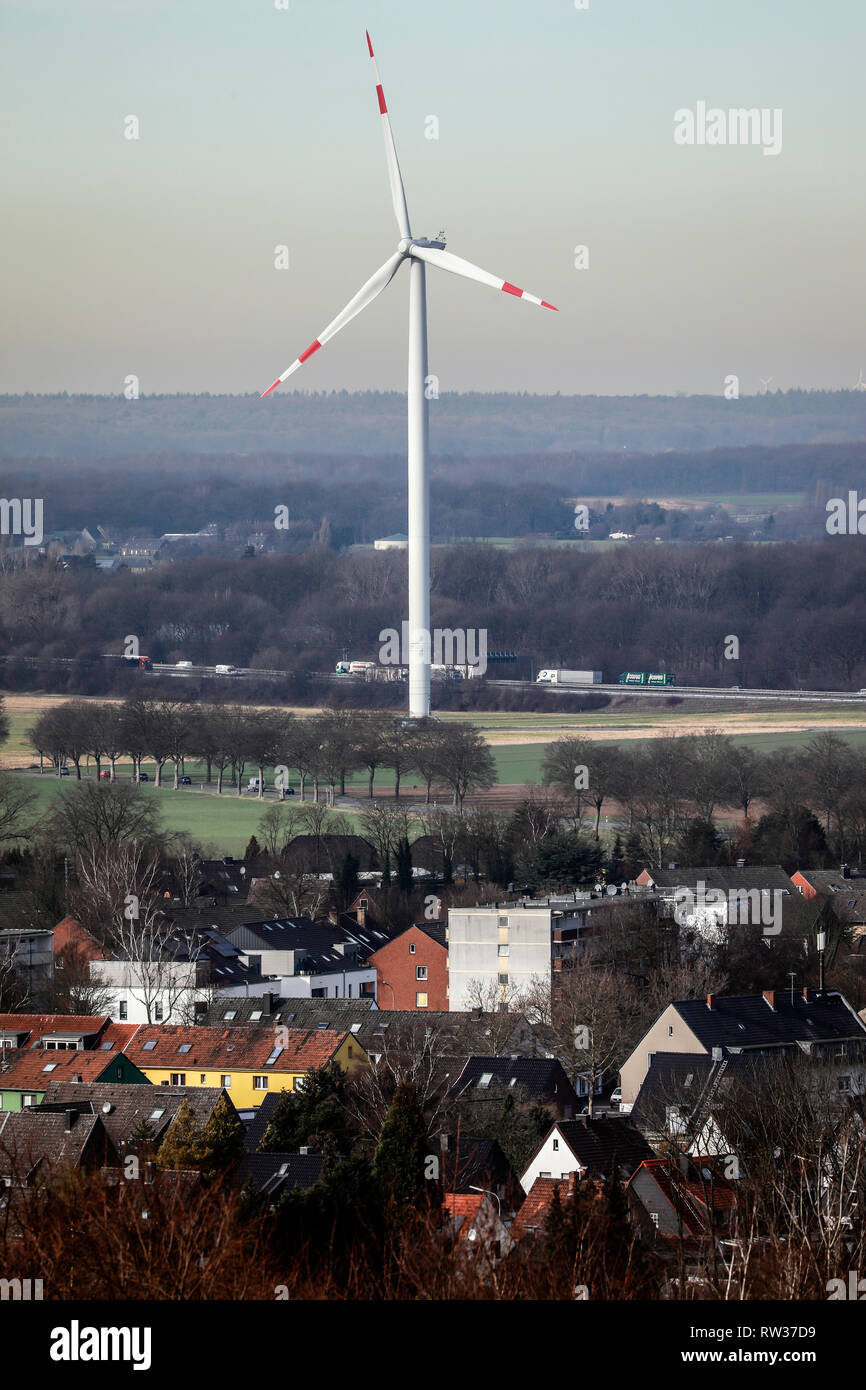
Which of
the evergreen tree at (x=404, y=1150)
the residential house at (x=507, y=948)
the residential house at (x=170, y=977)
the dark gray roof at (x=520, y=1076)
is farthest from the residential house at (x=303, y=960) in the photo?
the evergreen tree at (x=404, y=1150)

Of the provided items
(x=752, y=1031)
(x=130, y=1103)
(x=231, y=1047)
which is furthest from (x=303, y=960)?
(x=130, y=1103)

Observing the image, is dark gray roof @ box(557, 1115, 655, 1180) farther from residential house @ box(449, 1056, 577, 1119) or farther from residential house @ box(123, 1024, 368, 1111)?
residential house @ box(123, 1024, 368, 1111)

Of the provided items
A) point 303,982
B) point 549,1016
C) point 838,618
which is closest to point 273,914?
point 303,982

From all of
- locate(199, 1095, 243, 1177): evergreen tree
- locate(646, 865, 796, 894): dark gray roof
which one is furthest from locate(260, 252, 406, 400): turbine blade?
locate(199, 1095, 243, 1177): evergreen tree

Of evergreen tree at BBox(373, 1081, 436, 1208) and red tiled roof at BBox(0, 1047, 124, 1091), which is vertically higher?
evergreen tree at BBox(373, 1081, 436, 1208)

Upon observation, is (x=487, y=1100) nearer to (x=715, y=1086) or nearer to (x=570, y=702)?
(x=715, y=1086)
